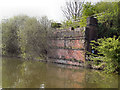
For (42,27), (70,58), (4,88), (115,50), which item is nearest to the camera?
(4,88)

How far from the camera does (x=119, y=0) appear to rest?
12.6 meters

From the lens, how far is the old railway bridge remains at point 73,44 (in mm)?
12663

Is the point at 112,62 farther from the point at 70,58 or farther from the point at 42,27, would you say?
the point at 42,27

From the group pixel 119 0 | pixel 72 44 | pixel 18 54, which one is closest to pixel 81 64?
pixel 72 44

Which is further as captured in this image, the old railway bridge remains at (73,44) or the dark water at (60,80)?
the old railway bridge remains at (73,44)

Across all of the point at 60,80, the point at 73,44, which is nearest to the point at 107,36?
the point at 73,44

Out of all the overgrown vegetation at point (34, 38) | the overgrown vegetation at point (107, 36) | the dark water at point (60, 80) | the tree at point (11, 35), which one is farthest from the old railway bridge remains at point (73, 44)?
the tree at point (11, 35)

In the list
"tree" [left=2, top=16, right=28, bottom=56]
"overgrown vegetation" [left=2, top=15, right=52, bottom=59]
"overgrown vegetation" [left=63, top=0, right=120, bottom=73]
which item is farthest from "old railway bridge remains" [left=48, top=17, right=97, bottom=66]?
"tree" [left=2, top=16, right=28, bottom=56]

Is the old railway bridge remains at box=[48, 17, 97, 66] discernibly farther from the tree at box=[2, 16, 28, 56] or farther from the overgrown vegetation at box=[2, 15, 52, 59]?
the tree at box=[2, 16, 28, 56]

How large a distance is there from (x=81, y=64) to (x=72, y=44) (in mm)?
2369

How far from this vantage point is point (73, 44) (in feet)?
44.9

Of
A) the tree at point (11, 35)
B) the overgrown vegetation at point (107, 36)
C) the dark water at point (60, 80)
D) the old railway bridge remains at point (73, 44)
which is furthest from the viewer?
the tree at point (11, 35)

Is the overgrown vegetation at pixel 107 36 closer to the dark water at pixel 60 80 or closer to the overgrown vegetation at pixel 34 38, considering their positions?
the dark water at pixel 60 80

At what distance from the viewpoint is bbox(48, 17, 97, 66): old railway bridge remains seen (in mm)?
12663
